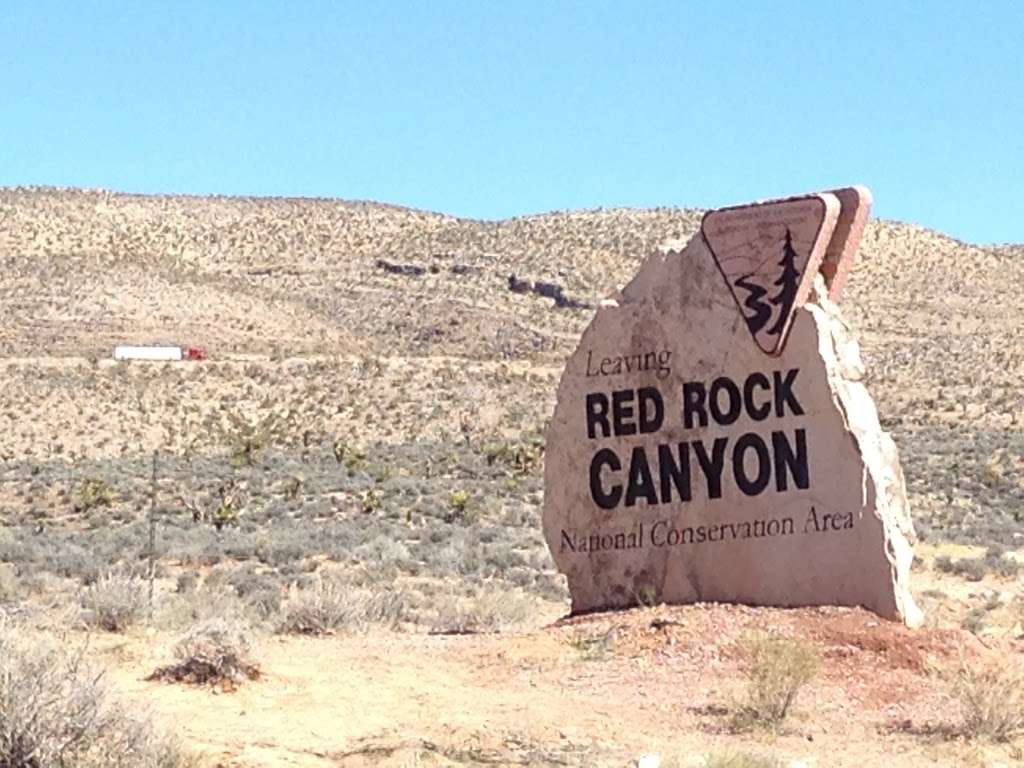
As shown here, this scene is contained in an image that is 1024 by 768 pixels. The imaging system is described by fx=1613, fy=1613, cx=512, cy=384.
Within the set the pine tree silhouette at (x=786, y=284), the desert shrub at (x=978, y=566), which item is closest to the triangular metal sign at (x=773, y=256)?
the pine tree silhouette at (x=786, y=284)

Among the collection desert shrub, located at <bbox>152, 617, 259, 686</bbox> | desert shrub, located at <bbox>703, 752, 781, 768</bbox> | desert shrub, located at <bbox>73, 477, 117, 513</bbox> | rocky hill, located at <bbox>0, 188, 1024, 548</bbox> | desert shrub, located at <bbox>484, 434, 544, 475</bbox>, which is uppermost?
rocky hill, located at <bbox>0, 188, 1024, 548</bbox>

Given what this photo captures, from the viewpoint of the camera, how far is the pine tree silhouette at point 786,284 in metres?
12.3

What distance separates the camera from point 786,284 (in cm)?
1231

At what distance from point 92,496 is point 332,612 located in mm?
19330

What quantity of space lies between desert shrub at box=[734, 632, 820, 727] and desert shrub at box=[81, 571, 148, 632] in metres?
4.96

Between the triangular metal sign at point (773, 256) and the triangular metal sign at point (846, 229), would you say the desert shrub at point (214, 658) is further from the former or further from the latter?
the triangular metal sign at point (846, 229)

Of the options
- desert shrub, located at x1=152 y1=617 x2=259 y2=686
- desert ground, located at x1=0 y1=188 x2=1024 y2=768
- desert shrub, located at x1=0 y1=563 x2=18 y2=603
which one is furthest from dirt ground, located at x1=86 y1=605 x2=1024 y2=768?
desert shrub, located at x1=0 y1=563 x2=18 y2=603

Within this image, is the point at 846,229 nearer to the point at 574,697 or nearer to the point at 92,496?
the point at 574,697

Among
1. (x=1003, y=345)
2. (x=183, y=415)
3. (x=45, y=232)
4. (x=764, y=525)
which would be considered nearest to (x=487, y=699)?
(x=764, y=525)

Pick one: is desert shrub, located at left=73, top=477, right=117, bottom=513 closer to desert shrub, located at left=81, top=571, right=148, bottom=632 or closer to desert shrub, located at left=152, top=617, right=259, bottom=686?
desert shrub, located at left=81, top=571, right=148, bottom=632

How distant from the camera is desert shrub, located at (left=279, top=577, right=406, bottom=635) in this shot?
1316cm

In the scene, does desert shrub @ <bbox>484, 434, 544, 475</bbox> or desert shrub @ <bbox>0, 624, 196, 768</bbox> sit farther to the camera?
desert shrub @ <bbox>484, 434, 544, 475</bbox>

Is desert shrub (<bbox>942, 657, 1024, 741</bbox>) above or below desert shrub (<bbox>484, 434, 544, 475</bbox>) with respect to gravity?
below

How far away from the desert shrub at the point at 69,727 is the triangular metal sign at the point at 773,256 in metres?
6.30
